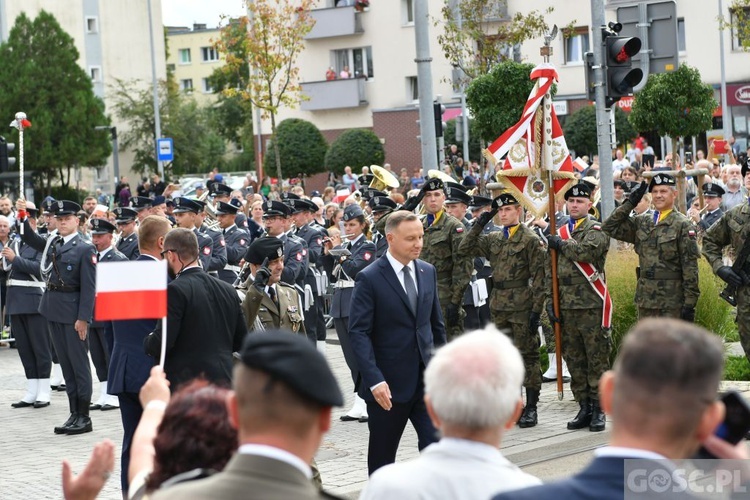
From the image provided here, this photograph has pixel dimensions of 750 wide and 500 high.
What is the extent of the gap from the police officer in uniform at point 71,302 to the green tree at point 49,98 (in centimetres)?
4338

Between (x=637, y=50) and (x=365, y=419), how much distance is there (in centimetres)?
537

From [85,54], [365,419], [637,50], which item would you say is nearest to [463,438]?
[365,419]

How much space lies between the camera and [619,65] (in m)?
14.5

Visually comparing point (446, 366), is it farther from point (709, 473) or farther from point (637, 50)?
point (637, 50)

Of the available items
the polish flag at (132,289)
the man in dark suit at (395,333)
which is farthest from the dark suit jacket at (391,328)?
the polish flag at (132,289)

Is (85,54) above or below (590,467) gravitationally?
above

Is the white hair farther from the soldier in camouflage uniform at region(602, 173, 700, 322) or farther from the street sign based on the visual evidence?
the street sign

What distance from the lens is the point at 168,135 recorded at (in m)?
62.5

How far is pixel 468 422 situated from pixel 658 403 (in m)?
0.81

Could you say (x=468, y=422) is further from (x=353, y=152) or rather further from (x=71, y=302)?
(x=353, y=152)

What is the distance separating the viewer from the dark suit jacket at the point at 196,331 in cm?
768

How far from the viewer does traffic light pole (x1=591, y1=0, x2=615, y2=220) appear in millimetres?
14602

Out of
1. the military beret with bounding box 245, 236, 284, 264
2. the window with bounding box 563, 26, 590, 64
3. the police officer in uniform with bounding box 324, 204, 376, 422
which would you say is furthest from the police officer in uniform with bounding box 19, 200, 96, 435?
the window with bounding box 563, 26, 590, 64

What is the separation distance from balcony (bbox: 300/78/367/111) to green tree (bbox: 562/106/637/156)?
48.3 ft
